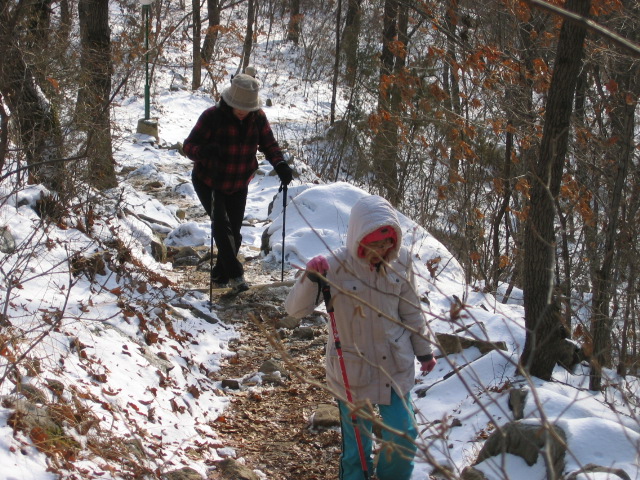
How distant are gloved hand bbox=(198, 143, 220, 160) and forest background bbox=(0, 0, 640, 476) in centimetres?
97

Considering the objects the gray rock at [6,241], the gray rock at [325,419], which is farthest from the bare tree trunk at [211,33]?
the gray rock at [325,419]

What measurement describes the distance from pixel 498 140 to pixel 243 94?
182 inches

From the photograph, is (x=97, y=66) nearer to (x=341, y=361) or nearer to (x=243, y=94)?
(x=243, y=94)

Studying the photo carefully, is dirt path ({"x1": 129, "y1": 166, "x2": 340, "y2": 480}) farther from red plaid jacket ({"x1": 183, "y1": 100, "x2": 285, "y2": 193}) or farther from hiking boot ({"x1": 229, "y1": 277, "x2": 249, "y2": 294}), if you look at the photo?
red plaid jacket ({"x1": 183, "y1": 100, "x2": 285, "y2": 193})

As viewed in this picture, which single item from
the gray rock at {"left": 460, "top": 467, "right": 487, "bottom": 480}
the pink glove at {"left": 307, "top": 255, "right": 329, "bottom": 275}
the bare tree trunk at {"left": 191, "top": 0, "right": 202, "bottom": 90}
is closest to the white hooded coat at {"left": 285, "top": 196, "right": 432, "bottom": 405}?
the pink glove at {"left": 307, "top": 255, "right": 329, "bottom": 275}

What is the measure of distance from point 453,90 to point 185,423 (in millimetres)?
7639

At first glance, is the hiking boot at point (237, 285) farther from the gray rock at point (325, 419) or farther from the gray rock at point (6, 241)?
the gray rock at point (325, 419)

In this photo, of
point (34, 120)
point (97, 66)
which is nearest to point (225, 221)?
point (34, 120)

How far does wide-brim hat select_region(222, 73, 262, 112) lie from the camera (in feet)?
20.5

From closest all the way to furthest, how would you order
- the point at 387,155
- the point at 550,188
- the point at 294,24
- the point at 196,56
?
the point at 550,188 → the point at 387,155 → the point at 196,56 → the point at 294,24

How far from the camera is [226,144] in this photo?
21.7 ft

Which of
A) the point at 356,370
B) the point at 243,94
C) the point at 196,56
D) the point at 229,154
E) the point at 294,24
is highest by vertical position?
the point at 294,24

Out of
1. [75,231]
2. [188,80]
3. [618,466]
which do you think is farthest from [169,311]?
[188,80]

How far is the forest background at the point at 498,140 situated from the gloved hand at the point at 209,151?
97cm
